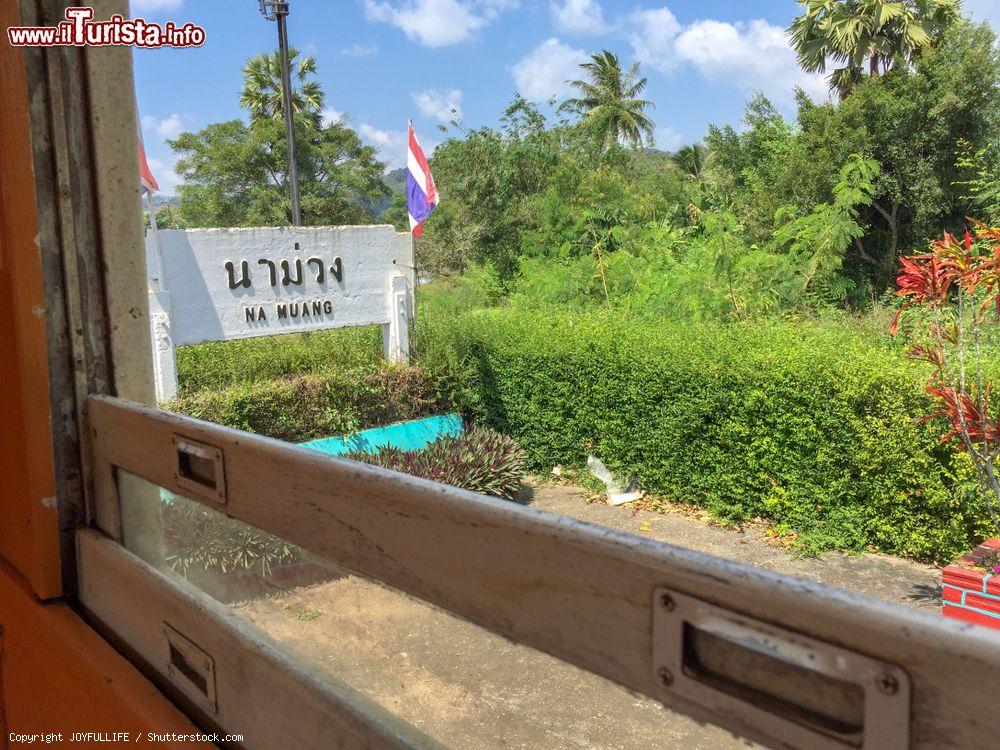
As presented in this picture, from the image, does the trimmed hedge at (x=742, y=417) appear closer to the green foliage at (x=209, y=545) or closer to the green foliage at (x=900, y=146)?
the green foliage at (x=209, y=545)

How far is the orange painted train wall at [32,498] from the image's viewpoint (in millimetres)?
1205

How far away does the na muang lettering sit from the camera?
320 inches

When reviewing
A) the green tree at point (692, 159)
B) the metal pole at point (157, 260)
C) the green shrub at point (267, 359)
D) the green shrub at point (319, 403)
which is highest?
the green tree at point (692, 159)

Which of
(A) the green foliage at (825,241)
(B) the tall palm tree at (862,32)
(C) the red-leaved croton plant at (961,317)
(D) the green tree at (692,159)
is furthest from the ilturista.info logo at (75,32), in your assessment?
(D) the green tree at (692,159)

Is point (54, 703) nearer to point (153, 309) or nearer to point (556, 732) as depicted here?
point (556, 732)

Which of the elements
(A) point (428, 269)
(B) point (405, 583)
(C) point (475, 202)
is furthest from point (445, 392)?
(A) point (428, 269)

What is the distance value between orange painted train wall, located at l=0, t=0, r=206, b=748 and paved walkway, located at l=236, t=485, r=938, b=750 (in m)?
1.43

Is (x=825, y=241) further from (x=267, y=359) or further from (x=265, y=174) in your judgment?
(x=265, y=174)

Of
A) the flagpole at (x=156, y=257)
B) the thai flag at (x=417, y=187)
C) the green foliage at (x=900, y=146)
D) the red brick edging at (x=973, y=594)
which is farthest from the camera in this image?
the green foliage at (x=900, y=146)

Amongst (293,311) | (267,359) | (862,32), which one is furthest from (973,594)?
(862,32)

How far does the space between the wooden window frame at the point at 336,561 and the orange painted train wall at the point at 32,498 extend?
0.9 inches

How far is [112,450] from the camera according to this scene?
1284 mm

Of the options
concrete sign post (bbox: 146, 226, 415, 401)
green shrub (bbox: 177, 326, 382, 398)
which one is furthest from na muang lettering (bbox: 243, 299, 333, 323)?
green shrub (bbox: 177, 326, 382, 398)

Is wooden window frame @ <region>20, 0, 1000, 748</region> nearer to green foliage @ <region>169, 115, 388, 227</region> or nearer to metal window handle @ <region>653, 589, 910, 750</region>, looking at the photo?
metal window handle @ <region>653, 589, 910, 750</region>
